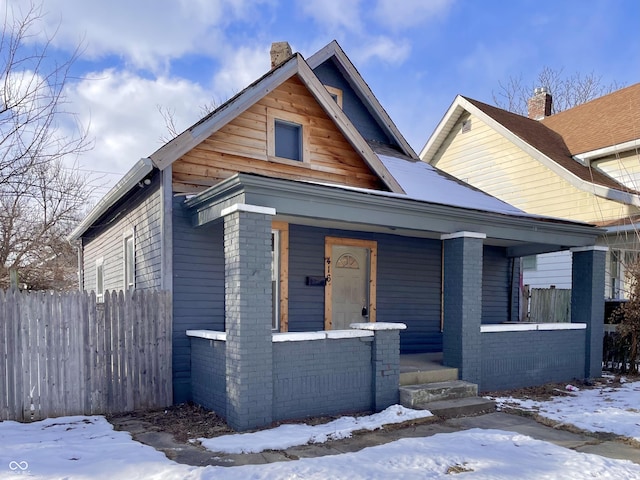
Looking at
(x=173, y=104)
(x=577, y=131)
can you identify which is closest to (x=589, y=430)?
(x=577, y=131)

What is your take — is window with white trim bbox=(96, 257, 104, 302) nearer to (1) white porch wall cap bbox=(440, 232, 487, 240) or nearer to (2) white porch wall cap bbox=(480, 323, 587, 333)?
(1) white porch wall cap bbox=(440, 232, 487, 240)

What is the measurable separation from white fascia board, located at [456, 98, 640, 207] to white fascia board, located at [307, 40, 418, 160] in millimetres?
4610

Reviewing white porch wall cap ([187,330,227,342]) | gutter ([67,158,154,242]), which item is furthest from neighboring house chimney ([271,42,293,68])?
white porch wall cap ([187,330,227,342])

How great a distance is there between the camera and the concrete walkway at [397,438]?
478cm

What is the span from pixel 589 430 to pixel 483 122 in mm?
12846

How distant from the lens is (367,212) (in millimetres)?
6926

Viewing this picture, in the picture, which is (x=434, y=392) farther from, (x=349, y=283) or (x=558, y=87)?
(x=558, y=87)

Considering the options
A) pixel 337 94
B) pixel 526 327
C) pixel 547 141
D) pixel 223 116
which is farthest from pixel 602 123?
pixel 223 116

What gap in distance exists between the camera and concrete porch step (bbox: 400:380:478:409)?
22.1 ft

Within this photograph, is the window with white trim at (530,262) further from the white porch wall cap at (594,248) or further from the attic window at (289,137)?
the attic window at (289,137)

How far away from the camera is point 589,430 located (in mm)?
5875

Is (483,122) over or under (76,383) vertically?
over

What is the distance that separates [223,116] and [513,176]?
11430 millimetres

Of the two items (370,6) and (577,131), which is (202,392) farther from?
(577,131)
